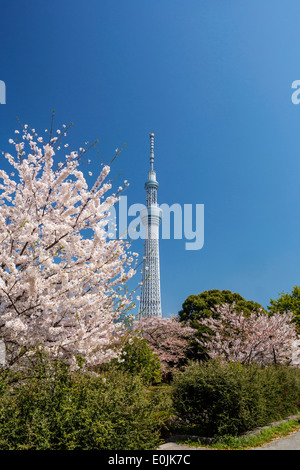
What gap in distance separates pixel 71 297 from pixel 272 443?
6.19 meters

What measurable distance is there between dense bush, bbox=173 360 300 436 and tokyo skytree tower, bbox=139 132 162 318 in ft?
180

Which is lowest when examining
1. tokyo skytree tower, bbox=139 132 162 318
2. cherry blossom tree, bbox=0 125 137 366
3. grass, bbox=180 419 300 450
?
grass, bbox=180 419 300 450

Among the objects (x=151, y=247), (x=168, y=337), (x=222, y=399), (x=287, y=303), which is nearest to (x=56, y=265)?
(x=222, y=399)

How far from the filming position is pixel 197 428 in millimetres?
9328

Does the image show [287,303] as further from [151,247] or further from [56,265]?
[151,247]

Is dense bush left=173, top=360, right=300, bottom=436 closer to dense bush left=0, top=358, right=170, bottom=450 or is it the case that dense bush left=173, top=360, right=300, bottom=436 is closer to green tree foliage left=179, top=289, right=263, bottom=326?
dense bush left=0, top=358, right=170, bottom=450

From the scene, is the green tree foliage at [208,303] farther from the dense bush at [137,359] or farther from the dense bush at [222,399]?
the dense bush at [222,399]

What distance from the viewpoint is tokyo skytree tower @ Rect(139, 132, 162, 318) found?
233ft

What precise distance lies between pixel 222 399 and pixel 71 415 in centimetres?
523

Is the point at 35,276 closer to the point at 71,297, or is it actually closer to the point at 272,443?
the point at 71,297

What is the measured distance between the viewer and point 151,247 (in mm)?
73938

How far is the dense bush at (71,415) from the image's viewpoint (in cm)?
432

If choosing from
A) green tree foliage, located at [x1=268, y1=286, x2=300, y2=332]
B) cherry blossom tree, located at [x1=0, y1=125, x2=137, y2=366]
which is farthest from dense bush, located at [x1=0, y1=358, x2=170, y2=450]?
green tree foliage, located at [x1=268, y1=286, x2=300, y2=332]
